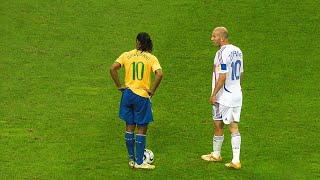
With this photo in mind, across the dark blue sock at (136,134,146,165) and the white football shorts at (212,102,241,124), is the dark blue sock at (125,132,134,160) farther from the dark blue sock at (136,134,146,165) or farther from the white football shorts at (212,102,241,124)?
the white football shorts at (212,102,241,124)

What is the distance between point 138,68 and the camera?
14.8m

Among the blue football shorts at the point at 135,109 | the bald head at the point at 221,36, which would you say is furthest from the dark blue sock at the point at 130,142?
the bald head at the point at 221,36

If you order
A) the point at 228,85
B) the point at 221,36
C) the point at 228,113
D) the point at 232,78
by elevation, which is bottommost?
the point at 228,113

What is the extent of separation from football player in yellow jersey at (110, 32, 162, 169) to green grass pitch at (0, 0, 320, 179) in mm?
880

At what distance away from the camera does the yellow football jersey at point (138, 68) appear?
48.4 ft

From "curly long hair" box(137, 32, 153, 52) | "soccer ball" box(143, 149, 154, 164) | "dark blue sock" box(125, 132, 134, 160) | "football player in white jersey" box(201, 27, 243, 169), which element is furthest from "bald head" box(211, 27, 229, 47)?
"soccer ball" box(143, 149, 154, 164)

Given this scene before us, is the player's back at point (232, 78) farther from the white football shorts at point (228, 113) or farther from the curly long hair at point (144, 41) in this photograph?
the curly long hair at point (144, 41)

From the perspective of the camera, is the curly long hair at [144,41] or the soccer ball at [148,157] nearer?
the curly long hair at [144,41]

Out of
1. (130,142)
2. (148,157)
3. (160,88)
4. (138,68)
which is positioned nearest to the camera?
(138,68)

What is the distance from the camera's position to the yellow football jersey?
1475 centimetres

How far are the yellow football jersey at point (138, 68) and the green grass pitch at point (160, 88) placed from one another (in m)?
1.61

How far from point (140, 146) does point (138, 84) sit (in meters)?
1.18

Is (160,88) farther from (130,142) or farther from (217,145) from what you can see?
(130,142)

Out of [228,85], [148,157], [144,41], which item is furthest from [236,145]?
[144,41]
